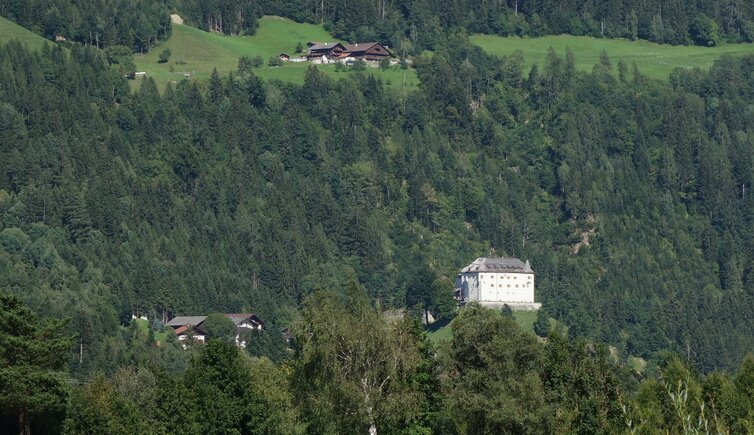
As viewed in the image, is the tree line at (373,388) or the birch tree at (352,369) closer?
the birch tree at (352,369)

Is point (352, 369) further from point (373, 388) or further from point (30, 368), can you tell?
point (30, 368)

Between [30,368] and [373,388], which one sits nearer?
[373,388]

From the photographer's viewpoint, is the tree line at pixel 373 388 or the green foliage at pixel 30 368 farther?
the tree line at pixel 373 388

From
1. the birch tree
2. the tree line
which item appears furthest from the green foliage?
the birch tree

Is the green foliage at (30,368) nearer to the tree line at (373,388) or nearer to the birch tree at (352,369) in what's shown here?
the tree line at (373,388)

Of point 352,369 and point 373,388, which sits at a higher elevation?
point 352,369

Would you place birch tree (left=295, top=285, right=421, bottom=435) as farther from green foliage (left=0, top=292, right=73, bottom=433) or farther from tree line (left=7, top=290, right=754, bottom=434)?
green foliage (left=0, top=292, right=73, bottom=433)

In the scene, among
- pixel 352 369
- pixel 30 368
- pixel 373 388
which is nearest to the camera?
pixel 352 369

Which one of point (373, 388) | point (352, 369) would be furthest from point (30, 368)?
point (373, 388)

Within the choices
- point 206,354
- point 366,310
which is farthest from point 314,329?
point 206,354

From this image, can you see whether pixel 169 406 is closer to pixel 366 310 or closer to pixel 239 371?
pixel 239 371

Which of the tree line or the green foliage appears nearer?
the green foliage

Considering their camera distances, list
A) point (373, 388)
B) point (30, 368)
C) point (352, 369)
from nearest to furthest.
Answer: point (352, 369) < point (373, 388) < point (30, 368)

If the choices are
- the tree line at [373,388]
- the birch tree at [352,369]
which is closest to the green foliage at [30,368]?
the tree line at [373,388]
